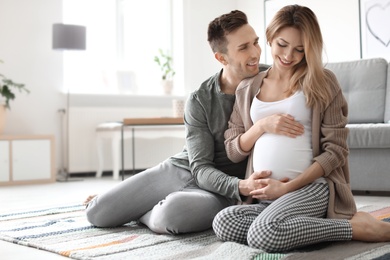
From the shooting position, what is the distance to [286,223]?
181 cm

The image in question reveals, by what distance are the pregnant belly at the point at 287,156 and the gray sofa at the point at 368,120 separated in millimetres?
1960

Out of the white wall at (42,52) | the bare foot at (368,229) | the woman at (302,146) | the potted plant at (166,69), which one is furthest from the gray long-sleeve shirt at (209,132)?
the potted plant at (166,69)

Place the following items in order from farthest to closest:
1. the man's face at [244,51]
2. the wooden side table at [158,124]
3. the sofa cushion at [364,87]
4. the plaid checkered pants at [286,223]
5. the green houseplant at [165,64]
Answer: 1. the green houseplant at [165,64]
2. the wooden side table at [158,124]
3. the sofa cushion at [364,87]
4. the man's face at [244,51]
5. the plaid checkered pants at [286,223]

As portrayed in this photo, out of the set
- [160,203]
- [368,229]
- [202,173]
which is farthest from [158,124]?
[368,229]

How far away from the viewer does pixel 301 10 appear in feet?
6.46

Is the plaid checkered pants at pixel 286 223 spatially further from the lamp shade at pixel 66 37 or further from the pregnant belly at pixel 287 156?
the lamp shade at pixel 66 37

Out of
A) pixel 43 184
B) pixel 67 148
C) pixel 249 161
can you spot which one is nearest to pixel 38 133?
pixel 67 148

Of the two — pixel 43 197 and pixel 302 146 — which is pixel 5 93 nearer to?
pixel 43 197

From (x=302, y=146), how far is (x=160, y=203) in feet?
2.15

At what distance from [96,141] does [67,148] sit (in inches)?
12.1

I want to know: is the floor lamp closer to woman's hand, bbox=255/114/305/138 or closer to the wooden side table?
the wooden side table

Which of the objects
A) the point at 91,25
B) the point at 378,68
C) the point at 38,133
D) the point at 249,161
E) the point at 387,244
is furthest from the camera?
the point at 91,25

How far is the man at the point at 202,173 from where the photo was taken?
2227 millimetres

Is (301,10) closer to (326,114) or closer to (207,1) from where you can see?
(326,114)
